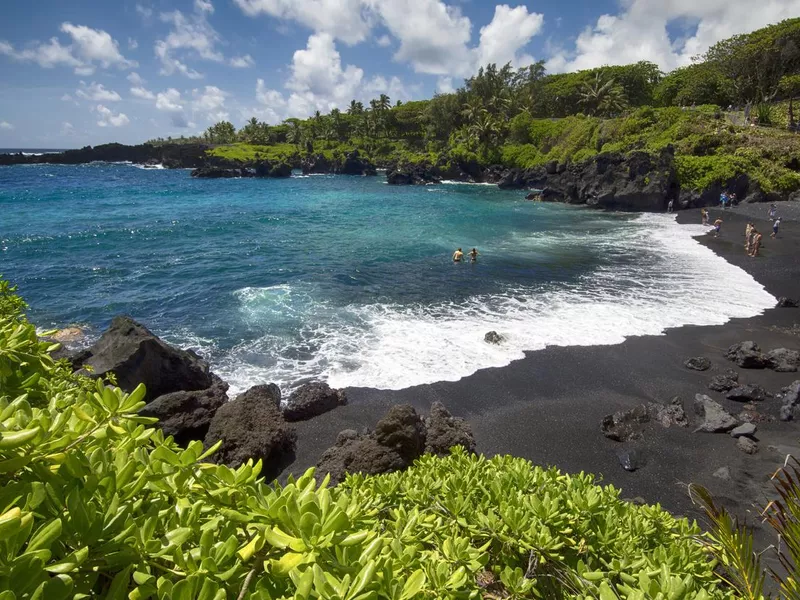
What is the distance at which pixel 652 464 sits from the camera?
394 inches

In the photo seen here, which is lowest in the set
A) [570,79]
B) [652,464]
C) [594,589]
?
[652,464]

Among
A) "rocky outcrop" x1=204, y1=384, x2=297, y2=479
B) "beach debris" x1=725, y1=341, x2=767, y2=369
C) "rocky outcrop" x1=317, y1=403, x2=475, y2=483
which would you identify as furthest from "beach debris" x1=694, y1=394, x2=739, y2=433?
"rocky outcrop" x1=204, y1=384, x2=297, y2=479

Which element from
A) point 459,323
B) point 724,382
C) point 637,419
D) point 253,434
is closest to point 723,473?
point 637,419

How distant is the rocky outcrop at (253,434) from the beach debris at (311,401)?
0.70 metres

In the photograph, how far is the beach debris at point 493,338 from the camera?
15.7 m

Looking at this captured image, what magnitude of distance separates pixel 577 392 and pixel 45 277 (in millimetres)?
29601

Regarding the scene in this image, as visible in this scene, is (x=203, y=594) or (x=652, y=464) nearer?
(x=203, y=594)

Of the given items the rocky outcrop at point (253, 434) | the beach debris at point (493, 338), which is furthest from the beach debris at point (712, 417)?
the rocky outcrop at point (253, 434)

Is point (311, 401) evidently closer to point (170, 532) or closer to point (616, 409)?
point (616, 409)

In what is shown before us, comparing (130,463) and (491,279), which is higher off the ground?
(130,463)

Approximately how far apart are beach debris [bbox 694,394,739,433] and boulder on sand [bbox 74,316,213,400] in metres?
14.5

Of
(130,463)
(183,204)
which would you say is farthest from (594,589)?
(183,204)

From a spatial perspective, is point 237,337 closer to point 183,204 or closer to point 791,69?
point 183,204

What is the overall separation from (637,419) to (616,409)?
65 centimetres
